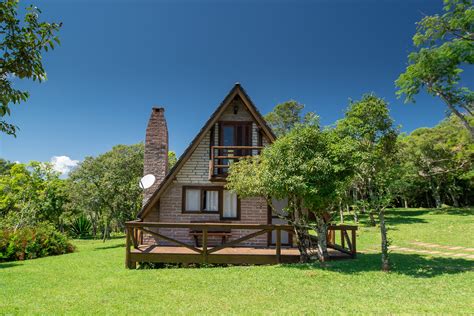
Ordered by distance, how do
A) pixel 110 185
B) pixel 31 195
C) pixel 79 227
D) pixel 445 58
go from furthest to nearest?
1. pixel 79 227
2. pixel 31 195
3. pixel 110 185
4. pixel 445 58

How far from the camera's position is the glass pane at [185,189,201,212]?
43.7 feet

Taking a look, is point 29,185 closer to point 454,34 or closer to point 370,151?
point 370,151

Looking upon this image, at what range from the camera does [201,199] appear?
1338 centimetres

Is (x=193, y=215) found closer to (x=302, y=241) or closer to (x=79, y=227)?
(x=302, y=241)

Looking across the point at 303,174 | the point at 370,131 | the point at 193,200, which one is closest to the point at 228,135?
the point at 193,200

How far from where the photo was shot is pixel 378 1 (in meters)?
16.0

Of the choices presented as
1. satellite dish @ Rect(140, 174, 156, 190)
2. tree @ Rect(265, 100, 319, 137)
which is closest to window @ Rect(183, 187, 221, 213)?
satellite dish @ Rect(140, 174, 156, 190)

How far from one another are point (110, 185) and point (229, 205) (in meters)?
13.6

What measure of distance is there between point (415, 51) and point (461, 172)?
2740 cm

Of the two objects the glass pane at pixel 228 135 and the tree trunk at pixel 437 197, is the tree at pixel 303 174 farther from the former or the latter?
the tree trunk at pixel 437 197

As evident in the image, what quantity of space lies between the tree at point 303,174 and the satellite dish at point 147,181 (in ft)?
17.5

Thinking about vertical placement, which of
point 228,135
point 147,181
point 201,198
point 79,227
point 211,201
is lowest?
point 79,227

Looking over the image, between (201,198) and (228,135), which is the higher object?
(228,135)

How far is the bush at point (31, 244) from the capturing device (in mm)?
14633
